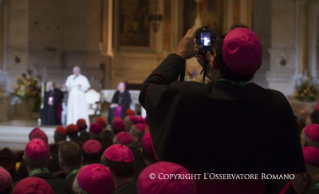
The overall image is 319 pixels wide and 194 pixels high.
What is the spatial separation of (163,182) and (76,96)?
12231 millimetres

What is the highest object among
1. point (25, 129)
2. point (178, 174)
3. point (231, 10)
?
point (231, 10)

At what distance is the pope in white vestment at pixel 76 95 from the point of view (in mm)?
13477

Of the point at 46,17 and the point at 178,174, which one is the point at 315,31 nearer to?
the point at 46,17

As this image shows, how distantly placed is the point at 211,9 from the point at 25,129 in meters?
13.4

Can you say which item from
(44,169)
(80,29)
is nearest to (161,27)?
(80,29)

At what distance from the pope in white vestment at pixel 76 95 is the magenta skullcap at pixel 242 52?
448 inches

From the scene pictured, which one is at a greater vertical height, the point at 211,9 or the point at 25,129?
the point at 211,9

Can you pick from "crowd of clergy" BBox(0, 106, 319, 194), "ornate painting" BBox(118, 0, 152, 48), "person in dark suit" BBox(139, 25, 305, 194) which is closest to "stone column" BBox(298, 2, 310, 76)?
"ornate painting" BBox(118, 0, 152, 48)

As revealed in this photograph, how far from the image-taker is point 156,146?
7.35 ft

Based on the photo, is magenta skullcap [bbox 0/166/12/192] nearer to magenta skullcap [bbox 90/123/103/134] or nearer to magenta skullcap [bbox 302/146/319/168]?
magenta skullcap [bbox 302/146/319/168]

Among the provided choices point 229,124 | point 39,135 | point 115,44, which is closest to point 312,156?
point 229,124

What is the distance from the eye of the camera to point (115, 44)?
2334 cm

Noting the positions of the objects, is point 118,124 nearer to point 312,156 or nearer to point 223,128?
point 312,156

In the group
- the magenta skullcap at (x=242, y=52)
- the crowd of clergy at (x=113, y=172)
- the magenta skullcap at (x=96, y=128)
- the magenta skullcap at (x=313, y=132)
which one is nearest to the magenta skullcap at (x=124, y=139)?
the crowd of clergy at (x=113, y=172)
